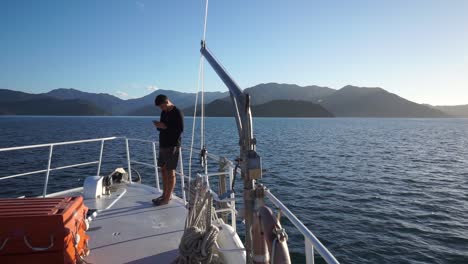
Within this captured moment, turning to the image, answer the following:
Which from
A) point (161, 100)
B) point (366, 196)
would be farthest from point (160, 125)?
point (366, 196)

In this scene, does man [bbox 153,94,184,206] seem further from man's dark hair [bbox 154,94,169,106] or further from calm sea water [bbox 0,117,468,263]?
calm sea water [bbox 0,117,468,263]

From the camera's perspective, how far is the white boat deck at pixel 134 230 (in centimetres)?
370

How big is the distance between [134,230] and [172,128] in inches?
68.2

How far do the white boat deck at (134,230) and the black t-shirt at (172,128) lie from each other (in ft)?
3.96

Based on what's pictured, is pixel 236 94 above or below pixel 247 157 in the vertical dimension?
above

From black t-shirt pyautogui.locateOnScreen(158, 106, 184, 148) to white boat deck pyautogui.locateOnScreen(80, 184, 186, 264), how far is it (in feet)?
3.96

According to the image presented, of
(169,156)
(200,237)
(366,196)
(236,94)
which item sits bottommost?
(366,196)

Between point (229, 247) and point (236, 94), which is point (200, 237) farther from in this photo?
point (236, 94)

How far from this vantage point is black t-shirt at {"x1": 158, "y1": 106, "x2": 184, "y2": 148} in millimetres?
5213

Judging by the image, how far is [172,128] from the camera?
17.2 feet

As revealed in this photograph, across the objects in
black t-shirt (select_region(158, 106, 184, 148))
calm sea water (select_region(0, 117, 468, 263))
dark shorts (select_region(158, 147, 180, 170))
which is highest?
black t-shirt (select_region(158, 106, 184, 148))

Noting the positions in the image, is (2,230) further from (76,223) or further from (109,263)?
(109,263)

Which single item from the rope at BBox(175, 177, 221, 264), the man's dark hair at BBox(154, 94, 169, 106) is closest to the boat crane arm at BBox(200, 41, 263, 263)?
the rope at BBox(175, 177, 221, 264)

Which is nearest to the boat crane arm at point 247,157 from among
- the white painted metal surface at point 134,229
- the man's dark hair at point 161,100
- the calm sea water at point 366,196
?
the white painted metal surface at point 134,229
